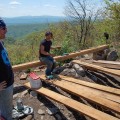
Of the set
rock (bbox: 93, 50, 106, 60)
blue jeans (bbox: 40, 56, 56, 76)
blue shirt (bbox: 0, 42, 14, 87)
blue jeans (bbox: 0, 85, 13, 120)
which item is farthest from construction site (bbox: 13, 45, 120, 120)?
blue shirt (bbox: 0, 42, 14, 87)

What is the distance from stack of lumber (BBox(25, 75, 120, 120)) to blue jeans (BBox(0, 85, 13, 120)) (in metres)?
1.58

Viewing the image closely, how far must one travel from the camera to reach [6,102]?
14.6ft

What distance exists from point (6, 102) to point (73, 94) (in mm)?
2623

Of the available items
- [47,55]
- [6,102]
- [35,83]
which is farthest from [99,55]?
[6,102]

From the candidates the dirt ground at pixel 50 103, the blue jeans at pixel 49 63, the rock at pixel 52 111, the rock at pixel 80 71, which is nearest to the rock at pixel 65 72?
the rock at pixel 80 71

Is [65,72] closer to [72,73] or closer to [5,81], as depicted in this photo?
[72,73]

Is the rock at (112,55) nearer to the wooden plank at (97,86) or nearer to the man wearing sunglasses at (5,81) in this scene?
the wooden plank at (97,86)

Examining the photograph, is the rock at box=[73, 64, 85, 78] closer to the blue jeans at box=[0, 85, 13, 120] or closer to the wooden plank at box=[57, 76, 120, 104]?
the wooden plank at box=[57, 76, 120, 104]

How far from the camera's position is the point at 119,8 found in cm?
1511

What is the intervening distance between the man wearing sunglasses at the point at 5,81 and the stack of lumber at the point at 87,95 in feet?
5.35

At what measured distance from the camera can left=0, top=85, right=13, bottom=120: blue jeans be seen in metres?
4.36

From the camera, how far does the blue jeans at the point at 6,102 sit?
4362mm

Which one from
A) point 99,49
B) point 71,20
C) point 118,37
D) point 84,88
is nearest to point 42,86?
point 84,88

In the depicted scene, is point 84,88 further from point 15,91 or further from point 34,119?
point 15,91
